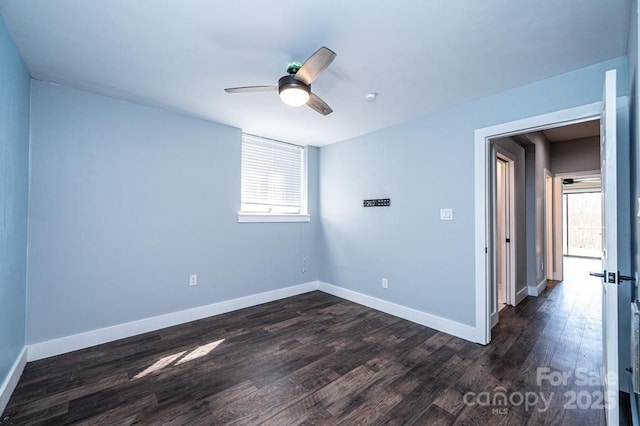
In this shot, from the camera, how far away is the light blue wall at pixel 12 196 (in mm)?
1763

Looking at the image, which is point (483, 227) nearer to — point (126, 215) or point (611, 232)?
point (611, 232)

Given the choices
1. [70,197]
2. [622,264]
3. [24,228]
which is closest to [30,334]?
[24,228]

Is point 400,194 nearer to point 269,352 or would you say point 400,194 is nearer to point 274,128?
point 274,128

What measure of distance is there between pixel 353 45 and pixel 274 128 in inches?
77.1

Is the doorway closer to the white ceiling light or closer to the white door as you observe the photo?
the white door

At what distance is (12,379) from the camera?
1946mm

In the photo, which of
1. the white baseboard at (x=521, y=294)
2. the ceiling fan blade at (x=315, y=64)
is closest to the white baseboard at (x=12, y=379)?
the ceiling fan blade at (x=315, y=64)

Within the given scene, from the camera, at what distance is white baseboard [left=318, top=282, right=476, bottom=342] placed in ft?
9.27

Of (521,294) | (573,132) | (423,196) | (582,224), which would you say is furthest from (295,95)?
(582,224)

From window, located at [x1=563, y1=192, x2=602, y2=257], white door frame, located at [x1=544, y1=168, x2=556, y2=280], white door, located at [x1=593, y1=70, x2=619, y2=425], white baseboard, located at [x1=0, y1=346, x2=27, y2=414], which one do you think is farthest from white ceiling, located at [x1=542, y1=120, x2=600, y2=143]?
white baseboard, located at [x1=0, y1=346, x2=27, y2=414]

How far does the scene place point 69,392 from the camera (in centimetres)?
196

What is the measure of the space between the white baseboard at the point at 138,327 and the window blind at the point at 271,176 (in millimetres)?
1269

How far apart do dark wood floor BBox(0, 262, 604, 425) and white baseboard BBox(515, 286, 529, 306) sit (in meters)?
0.66

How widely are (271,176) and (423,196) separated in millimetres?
2221
